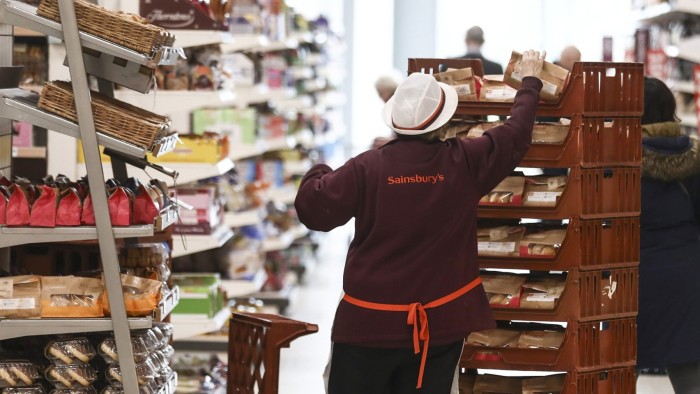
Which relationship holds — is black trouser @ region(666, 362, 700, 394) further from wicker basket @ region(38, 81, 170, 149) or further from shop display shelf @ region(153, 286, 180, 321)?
wicker basket @ region(38, 81, 170, 149)

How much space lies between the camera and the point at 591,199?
167 inches

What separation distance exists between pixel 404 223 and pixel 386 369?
1.59 ft

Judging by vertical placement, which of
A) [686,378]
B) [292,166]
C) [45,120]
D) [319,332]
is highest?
[45,120]

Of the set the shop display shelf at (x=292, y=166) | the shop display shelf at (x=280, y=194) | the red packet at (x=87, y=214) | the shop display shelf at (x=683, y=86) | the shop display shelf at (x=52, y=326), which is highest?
the shop display shelf at (x=683, y=86)

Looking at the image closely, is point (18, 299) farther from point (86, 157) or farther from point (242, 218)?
point (242, 218)

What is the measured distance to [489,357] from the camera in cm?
427

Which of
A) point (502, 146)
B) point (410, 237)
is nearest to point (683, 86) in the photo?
point (502, 146)

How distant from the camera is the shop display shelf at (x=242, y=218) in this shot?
25.0ft

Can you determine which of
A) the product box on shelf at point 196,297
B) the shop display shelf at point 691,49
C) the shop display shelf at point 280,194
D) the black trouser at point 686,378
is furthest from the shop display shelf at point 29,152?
the shop display shelf at point 691,49

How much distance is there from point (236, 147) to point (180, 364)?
1684 millimetres

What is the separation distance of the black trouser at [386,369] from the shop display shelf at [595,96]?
0.94 meters

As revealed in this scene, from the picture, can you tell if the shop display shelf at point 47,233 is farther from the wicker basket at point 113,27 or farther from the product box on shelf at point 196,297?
the product box on shelf at point 196,297

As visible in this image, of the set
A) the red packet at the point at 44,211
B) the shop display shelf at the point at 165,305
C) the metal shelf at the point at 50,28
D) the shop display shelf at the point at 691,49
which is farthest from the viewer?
the shop display shelf at the point at 691,49

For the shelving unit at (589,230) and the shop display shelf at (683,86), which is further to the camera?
the shop display shelf at (683,86)
